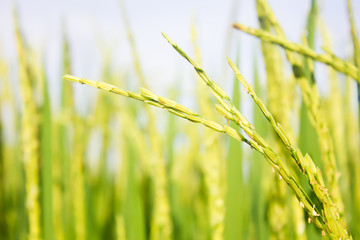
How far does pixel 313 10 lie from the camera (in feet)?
1.50

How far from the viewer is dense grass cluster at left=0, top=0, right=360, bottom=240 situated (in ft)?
0.83

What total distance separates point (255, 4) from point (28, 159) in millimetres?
453

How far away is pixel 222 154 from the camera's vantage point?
826 millimetres

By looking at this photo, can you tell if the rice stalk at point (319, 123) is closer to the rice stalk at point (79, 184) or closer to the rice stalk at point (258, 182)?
the rice stalk at point (258, 182)

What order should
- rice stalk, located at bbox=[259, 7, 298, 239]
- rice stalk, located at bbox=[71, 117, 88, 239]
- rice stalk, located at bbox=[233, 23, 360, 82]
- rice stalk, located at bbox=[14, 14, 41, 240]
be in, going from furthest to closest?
rice stalk, located at bbox=[71, 117, 88, 239] → rice stalk, located at bbox=[14, 14, 41, 240] → rice stalk, located at bbox=[259, 7, 298, 239] → rice stalk, located at bbox=[233, 23, 360, 82]

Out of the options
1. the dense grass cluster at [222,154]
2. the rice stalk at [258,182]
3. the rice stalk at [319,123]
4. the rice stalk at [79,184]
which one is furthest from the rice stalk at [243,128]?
the rice stalk at [79,184]

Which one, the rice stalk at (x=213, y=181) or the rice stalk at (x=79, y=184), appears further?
the rice stalk at (x=79, y=184)

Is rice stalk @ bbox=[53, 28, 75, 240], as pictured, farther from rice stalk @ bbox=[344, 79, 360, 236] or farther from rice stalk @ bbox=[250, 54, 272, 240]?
rice stalk @ bbox=[344, 79, 360, 236]

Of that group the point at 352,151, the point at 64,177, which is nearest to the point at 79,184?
the point at 64,177

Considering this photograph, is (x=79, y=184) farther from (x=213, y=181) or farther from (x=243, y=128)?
(x=243, y=128)

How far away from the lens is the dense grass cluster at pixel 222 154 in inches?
10.0

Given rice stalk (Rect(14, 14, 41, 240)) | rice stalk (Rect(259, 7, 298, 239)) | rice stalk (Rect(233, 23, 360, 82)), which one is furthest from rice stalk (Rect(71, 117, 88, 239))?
rice stalk (Rect(233, 23, 360, 82))

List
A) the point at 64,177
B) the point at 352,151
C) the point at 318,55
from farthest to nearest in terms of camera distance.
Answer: the point at 352,151, the point at 64,177, the point at 318,55

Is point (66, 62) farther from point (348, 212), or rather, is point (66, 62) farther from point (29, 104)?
point (348, 212)
